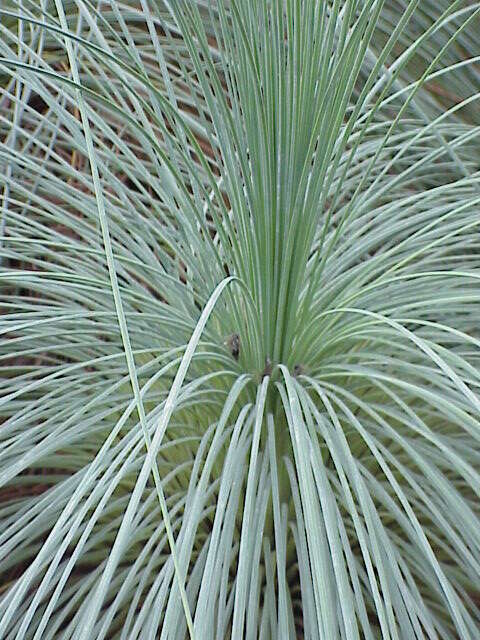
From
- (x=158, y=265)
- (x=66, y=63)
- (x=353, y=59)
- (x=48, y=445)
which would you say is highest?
(x=66, y=63)

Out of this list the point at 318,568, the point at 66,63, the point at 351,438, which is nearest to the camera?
the point at 318,568

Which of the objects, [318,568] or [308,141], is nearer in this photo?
[318,568]

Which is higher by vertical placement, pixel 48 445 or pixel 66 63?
pixel 66 63

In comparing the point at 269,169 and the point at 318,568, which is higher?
the point at 269,169

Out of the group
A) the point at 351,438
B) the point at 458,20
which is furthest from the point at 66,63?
the point at 351,438

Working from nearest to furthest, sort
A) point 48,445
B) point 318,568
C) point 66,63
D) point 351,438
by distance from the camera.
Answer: point 318,568 < point 48,445 < point 351,438 < point 66,63

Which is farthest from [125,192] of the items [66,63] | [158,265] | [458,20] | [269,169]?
[458,20]

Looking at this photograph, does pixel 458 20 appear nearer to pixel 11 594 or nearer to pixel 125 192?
pixel 125 192

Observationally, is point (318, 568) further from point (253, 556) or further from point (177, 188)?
point (177, 188)

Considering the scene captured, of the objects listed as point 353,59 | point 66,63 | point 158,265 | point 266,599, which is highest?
point 66,63
